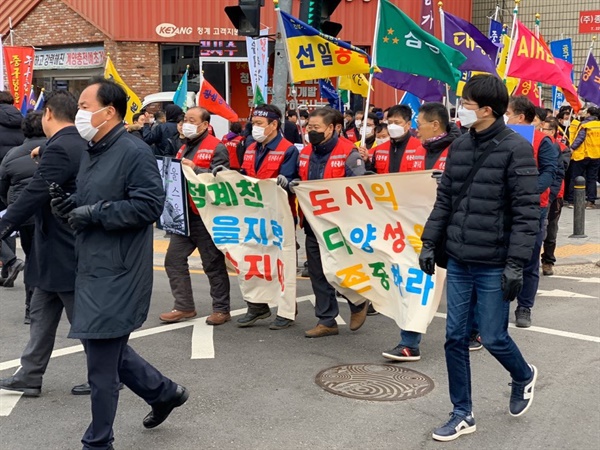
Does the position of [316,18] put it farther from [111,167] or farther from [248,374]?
[111,167]

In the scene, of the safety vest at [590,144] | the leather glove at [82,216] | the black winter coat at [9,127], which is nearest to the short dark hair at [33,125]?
the leather glove at [82,216]

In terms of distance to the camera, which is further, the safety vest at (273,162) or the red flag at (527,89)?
the red flag at (527,89)

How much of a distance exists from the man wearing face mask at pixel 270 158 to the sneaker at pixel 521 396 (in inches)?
105

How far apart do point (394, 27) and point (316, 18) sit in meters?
3.30

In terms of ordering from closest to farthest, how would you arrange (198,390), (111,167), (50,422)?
1. (111,167)
2. (50,422)
3. (198,390)

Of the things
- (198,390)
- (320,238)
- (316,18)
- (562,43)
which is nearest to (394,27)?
(320,238)

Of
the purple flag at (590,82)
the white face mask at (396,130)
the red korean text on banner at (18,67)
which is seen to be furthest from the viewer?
the red korean text on banner at (18,67)

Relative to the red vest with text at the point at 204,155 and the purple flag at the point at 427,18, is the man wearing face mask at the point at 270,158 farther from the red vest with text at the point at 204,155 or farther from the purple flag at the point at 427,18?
the purple flag at the point at 427,18

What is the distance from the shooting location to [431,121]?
6.68 metres

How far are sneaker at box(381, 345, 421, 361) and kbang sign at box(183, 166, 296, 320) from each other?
1.21m

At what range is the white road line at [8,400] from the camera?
206 inches

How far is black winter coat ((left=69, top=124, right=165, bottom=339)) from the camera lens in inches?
166

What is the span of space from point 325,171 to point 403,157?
0.78 metres

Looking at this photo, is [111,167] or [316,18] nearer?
[111,167]
